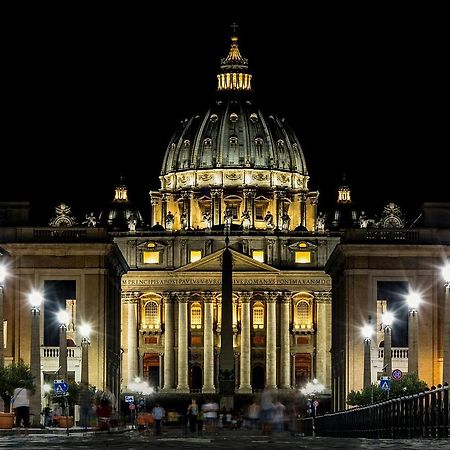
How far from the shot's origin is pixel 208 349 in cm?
19938

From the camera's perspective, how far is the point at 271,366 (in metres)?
200

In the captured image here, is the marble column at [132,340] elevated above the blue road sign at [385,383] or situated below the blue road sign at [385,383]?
above

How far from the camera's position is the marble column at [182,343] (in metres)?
198

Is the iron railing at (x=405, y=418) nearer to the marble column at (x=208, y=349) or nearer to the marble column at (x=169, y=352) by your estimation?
the marble column at (x=208, y=349)

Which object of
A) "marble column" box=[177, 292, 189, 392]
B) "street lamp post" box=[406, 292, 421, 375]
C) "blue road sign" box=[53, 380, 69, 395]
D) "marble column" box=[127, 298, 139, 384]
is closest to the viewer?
"blue road sign" box=[53, 380, 69, 395]

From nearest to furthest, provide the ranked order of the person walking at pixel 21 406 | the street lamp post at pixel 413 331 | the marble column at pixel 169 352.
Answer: the person walking at pixel 21 406 < the street lamp post at pixel 413 331 < the marble column at pixel 169 352

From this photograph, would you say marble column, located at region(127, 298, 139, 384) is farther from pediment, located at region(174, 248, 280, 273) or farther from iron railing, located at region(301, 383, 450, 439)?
iron railing, located at region(301, 383, 450, 439)

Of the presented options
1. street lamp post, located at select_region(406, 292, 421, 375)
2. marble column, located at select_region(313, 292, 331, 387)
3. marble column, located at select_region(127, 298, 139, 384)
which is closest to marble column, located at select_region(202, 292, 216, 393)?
marble column, located at select_region(127, 298, 139, 384)

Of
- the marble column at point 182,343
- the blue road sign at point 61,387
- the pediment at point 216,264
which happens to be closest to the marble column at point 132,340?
the marble column at point 182,343

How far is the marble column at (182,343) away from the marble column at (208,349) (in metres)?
2.02

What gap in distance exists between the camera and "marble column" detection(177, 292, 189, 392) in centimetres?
19838

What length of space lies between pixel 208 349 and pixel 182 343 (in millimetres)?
3078

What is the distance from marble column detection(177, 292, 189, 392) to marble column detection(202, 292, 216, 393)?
202 cm

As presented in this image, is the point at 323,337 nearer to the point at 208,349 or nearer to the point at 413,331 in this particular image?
the point at 208,349
